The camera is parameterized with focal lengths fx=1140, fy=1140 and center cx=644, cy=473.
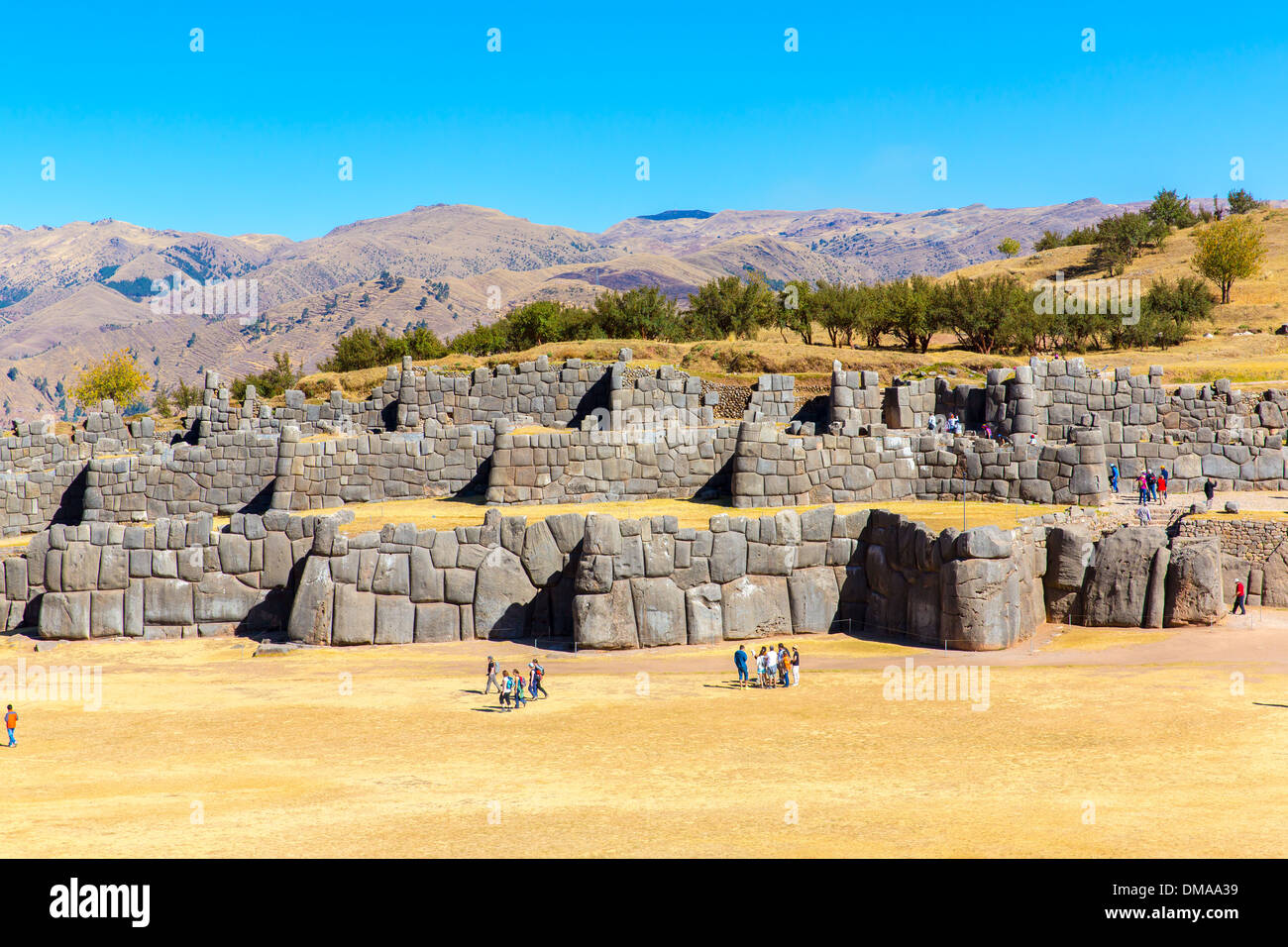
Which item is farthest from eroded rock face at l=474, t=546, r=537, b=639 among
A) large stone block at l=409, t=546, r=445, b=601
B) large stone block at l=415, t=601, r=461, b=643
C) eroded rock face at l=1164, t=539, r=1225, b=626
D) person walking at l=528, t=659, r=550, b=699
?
eroded rock face at l=1164, t=539, r=1225, b=626

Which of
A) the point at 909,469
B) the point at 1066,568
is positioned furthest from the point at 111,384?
the point at 1066,568

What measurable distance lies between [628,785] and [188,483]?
2381cm

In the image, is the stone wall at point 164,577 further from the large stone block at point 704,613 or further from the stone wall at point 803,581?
the large stone block at point 704,613

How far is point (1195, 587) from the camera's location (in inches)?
859

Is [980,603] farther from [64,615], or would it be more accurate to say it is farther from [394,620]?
[64,615]

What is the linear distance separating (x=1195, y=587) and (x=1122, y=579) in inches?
51.2

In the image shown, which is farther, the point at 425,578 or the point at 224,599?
the point at 224,599

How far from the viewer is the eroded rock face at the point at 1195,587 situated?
2175 cm

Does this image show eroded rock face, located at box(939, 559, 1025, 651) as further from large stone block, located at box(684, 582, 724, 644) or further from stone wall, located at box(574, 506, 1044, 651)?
large stone block, located at box(684, 582, 724, 644)

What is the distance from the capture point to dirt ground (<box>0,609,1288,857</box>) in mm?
11070

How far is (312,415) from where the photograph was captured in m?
39.8

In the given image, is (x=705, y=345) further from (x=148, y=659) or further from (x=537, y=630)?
(x=148, y=659)

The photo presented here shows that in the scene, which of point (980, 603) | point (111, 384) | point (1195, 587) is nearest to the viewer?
point (980, 603)

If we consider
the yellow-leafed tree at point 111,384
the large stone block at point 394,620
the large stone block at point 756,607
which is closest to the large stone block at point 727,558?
the large stone block at point 756,607
